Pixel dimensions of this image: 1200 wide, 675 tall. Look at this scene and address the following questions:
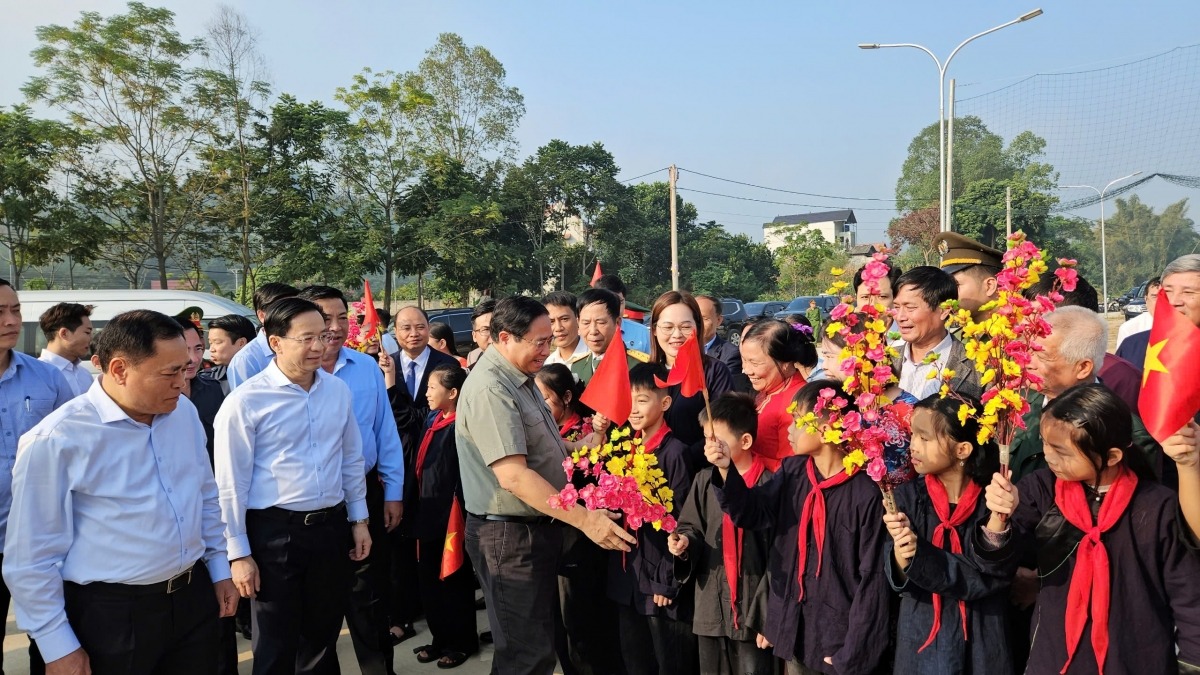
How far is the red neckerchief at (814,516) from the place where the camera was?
2758mm

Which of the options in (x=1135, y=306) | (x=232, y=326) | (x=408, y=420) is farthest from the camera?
(x=1135, y=306)

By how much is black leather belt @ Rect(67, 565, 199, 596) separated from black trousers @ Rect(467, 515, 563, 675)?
1.03 metres

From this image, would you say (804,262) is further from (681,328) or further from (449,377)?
(449,377)

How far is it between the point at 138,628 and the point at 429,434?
205 cm

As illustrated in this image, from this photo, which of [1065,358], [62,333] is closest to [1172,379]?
[1065,358]

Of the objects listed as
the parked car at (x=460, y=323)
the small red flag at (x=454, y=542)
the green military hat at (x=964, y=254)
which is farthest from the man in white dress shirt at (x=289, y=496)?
the parked car at (x=460, y=323)

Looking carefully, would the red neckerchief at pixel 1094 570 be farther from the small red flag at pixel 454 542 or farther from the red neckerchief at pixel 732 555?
the small red flag at pixel 454 542

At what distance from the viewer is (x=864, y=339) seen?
7.50 ft

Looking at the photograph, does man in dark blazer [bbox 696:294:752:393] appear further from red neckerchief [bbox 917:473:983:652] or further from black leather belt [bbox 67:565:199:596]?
black leather belt [bbox 67:565:199:596]

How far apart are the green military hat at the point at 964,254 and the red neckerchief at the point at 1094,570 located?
1.74 m

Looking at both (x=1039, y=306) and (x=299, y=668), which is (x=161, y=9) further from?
(x=1039, y=306)

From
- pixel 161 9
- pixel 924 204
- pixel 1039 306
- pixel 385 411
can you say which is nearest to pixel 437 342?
pixel 385 411

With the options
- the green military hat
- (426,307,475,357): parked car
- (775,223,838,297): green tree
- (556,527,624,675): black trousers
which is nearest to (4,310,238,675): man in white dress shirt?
(556,527,624,675): black trousers

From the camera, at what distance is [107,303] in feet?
35.2
